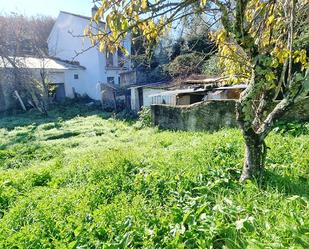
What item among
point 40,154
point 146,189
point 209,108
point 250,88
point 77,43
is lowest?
point 40,154

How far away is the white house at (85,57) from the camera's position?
2044cm

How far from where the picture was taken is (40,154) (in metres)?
7.81

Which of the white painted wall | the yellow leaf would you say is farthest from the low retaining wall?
the yellow leaf

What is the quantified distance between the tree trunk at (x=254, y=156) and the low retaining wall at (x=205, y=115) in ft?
10.0

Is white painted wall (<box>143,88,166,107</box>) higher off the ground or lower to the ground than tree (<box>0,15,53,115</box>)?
lower

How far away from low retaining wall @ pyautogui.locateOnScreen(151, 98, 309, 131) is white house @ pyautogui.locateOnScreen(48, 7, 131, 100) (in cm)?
1209

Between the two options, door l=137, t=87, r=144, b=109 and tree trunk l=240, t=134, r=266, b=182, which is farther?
door l=137, t=87, r=144, b=109

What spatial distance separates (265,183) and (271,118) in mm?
778

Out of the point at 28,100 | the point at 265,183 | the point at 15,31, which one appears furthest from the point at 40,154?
the point at 15,31

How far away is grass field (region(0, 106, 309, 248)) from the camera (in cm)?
244

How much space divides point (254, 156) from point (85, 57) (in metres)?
20.4

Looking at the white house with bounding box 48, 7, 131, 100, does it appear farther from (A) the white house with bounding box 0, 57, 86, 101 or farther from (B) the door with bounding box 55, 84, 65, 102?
(B) the door with bounding box 55, 84, 65, 102

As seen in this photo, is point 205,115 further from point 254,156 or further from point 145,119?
point 254,156

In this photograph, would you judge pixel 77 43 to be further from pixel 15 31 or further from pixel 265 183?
pixel 265 183
